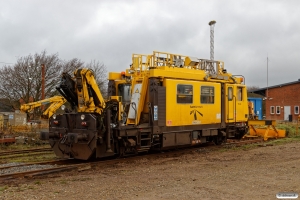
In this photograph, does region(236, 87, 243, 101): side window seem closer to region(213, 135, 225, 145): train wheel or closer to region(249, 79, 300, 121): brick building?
region(213, 135, 225, 145): train wheel

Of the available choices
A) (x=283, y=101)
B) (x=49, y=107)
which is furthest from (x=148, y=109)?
(x=283, y=101)

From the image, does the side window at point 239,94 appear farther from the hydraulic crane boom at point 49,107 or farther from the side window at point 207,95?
the hydraulic crane boom at point 49,107

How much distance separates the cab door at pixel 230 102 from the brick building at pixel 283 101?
93.8 ft

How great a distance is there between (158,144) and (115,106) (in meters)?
2.36

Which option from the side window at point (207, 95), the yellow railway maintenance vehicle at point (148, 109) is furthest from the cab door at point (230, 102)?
the side window at point (207, 95)

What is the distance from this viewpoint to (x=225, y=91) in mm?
15359

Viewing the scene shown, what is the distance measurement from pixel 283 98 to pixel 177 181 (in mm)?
39711

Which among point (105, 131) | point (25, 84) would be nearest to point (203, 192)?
point (105, 131)

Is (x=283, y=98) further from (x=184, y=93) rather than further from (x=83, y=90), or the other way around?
(x=83, y=90)

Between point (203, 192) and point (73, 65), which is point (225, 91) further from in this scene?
point (73, 65)

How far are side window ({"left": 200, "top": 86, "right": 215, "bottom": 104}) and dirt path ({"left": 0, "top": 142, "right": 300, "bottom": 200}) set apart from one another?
9.81ft

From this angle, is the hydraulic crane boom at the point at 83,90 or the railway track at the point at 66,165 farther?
the hydraulic crane boom at the point at 83,90

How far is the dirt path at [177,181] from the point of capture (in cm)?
696

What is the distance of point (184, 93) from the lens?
43.5 ft
